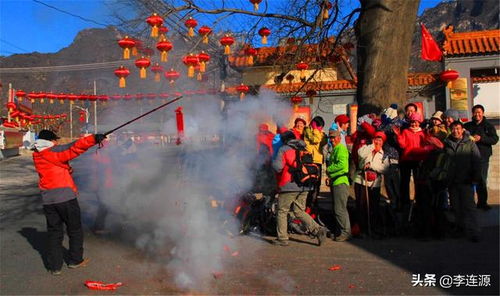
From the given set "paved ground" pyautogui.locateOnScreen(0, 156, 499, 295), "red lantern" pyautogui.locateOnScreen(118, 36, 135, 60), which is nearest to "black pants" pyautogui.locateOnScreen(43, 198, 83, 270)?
"paved ground" pyautogui.locateOnScreen(0, 156, 499, 295)

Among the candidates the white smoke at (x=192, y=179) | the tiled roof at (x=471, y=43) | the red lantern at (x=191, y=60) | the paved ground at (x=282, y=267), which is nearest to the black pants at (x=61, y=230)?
the paved ground at (x=282, y=267)

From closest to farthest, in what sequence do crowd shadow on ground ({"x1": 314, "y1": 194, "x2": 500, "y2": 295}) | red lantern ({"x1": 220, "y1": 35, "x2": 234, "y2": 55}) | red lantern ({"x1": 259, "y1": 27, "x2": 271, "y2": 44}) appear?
crowd shadow on ground ({"x1": 314, "y1": 194, "x2": 500, "y2": 295}) → red lantern ({"x1": 220, "y1": 35, "x2": 234, "y2": 55}) → red lantern ({"x1": 259, "y1": 27, "x2": 271, "y2": 44})

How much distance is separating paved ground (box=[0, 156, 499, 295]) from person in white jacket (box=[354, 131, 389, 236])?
1.44ft

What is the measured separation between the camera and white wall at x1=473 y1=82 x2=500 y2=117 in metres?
20.5

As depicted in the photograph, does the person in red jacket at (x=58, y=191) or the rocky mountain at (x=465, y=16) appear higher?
the rocky mountain at (x=465, y=16)

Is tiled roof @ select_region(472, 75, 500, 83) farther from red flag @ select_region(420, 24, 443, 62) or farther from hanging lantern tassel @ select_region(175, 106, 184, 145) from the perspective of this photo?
hanging lantern tassel @ select_region(175, 106, 184, 145)

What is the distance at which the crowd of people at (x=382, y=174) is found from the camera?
21.0 ft

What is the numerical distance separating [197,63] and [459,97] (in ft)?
40.8

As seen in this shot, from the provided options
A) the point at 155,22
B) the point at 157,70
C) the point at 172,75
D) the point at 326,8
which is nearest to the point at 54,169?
the point at 155,22

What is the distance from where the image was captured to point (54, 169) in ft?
18.4

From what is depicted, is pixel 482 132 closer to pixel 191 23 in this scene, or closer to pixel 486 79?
pixel 191 23

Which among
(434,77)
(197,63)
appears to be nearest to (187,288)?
(197,63)

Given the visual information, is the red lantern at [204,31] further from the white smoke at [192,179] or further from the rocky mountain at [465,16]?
the rocky mountain at [465,16]

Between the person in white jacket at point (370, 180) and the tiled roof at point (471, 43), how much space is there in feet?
43.8
